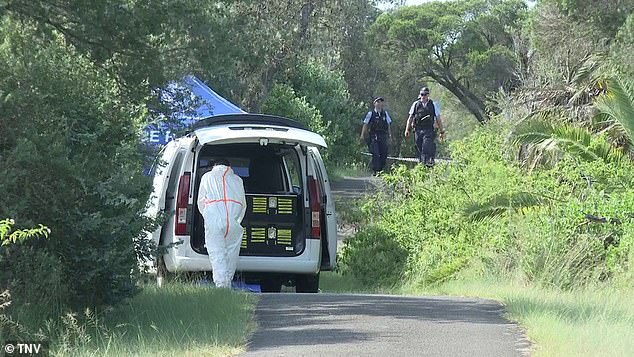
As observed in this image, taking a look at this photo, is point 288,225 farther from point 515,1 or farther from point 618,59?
point 515,1

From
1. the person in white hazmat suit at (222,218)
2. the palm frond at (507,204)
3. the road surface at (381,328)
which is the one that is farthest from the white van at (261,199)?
the palm frond at (507,204)

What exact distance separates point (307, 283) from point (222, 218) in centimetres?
203

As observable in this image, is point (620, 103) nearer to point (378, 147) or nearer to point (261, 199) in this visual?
point (261, 199)

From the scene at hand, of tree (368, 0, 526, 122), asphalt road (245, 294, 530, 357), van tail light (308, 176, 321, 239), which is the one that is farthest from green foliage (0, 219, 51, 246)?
tree (368, 0, 526, 122)

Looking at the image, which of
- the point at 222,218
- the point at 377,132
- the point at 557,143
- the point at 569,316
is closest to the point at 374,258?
the point at 557,143

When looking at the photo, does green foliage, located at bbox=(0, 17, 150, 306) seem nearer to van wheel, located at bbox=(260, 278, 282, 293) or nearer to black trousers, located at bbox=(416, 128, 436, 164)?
van wheel, located at bbox=(260, 278, 282, 293)

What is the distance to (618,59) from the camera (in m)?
19.4

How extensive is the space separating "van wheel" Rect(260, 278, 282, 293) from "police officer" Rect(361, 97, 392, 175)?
21.9ft

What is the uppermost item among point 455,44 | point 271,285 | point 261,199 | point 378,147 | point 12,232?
point 455,44

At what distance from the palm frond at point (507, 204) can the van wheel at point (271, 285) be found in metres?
3.25

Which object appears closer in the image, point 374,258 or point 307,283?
point 307,283

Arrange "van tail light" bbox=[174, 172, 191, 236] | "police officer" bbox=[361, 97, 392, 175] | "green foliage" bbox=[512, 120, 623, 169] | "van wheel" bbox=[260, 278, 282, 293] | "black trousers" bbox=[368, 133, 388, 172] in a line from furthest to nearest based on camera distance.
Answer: "black trousers" bbox=[368, 133, 388, 172], "police officer" bbox=[361, 97, 392, 175], "green foliage" bbox=[512, 120, 623, 169], "van wheel" bbox=[260, 278, 282, 293], "van tail light" bbox=[174, 172, 191, 236]

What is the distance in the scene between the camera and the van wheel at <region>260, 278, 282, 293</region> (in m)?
13.7

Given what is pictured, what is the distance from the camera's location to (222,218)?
11.7m
